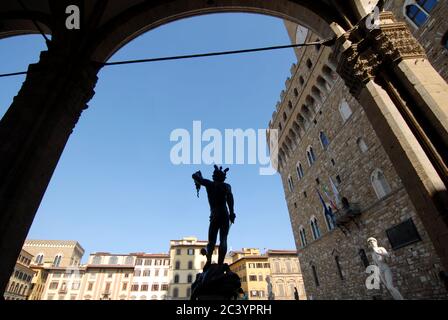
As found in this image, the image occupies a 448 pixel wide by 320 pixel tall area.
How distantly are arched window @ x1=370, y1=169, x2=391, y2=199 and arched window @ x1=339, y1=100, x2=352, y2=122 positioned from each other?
410 cm

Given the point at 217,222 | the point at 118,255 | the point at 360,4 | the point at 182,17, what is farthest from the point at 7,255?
the point at 118,255

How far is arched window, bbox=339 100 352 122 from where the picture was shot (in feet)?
49.4

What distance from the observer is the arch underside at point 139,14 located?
5340mm

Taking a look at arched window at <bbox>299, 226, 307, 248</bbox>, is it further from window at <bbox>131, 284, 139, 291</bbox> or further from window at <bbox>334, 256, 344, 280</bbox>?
window at <bbox>131, 284, 139, 291</bbox>

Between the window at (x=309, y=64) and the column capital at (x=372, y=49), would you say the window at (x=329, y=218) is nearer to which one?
the window at (x=309, y=64)

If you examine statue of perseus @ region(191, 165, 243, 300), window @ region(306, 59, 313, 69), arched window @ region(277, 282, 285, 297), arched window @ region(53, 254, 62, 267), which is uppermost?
window @ region(306, 59, 313, 69)

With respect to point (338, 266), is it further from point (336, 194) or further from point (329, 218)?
point (336, 194)

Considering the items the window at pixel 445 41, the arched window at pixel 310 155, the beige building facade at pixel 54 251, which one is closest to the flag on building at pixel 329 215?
the arched window at pixel 310 155

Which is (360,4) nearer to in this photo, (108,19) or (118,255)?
(108,19)

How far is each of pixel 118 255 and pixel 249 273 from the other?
26186mm

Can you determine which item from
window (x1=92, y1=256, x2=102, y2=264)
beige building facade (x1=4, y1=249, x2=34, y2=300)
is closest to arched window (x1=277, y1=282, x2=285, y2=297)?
window (x1=92, y1=256, x2=102, y2=264)

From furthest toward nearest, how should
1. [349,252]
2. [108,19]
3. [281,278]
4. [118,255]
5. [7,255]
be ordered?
[118,255], [281,278], [349,252], [108,19], [7,255]

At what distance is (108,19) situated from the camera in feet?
19.2

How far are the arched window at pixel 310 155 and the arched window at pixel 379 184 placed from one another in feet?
21.2
